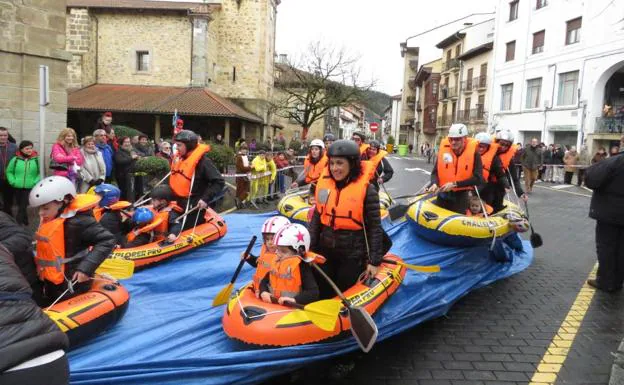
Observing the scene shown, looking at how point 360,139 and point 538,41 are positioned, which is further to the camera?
point 538,41

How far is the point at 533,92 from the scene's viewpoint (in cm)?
3262

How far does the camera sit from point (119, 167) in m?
10.7

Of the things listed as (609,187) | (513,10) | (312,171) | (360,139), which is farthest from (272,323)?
(513,10)

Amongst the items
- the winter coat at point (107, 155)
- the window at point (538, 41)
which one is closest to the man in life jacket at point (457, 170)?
the winter coat at point (107, 155)

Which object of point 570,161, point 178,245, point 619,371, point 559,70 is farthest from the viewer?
point 559,70

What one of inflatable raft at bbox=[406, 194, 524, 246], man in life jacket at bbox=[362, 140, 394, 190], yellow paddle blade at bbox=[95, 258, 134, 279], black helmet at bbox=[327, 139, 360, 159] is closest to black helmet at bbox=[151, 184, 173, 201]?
yellow paddle blade at bbox=[95, 258, 134, 279]

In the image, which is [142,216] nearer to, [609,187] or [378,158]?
[378,158]

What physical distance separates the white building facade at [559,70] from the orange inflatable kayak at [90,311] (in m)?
27.0

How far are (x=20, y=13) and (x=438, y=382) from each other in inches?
423

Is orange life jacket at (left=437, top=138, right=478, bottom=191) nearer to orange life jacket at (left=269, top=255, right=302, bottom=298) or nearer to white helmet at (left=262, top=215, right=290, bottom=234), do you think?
white helmet at (left=262, top=215, right=290, bottom=234)

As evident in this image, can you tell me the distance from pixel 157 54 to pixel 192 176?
2674 centimetres

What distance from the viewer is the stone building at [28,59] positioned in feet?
33.1

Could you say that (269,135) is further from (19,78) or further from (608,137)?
(19,78)

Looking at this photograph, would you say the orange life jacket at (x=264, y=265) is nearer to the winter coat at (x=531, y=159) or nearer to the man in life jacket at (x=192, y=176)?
the man in life jacket at (x=192, y=176)
